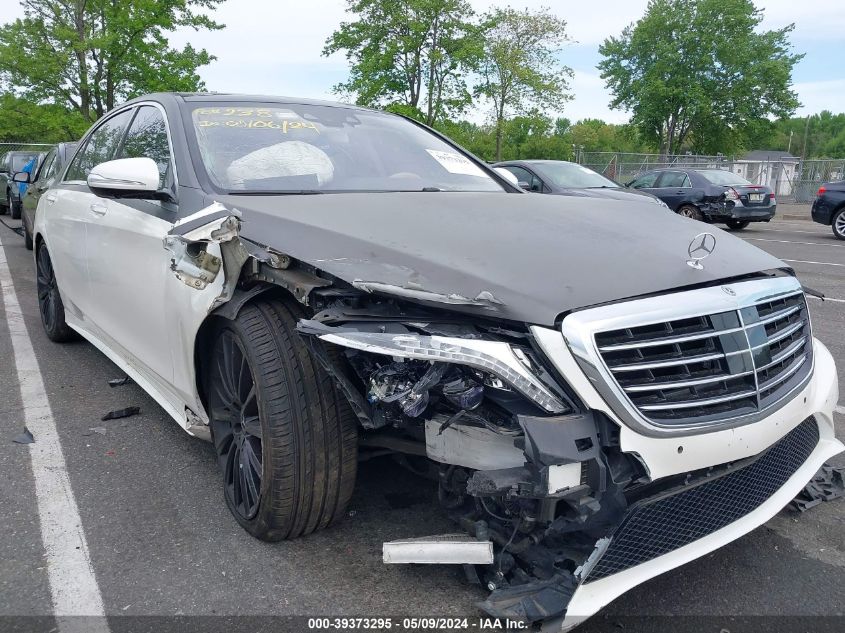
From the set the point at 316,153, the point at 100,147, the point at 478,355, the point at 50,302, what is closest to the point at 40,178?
the point at 50,302

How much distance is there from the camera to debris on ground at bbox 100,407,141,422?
3.84 m

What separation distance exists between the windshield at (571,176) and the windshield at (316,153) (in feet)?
23.7

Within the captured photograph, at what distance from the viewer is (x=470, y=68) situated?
30.3m

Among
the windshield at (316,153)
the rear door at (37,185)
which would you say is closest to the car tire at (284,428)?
the windshield at (316,153)

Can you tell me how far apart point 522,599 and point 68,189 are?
4.06 m

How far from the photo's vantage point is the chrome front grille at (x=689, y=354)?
1849mm

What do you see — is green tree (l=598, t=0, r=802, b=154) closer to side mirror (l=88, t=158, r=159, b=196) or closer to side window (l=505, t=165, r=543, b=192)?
side window (l=505, t=165, r=543, b=192)

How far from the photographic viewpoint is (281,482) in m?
2.31

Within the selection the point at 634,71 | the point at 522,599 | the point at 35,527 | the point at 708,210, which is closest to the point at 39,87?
the point at 708,210

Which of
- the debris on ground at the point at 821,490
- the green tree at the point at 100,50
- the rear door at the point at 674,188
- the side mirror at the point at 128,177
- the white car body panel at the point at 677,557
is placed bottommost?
the debris on ground at the point at 821,490

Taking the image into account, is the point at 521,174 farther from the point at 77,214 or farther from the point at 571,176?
the point at 77,214

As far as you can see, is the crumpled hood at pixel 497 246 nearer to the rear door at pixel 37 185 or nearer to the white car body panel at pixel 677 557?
the white car body panel at pixel 677 557

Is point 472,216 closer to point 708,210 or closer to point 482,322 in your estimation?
point 482,322

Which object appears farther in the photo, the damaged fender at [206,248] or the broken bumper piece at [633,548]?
the damaged fender at [206,248]
